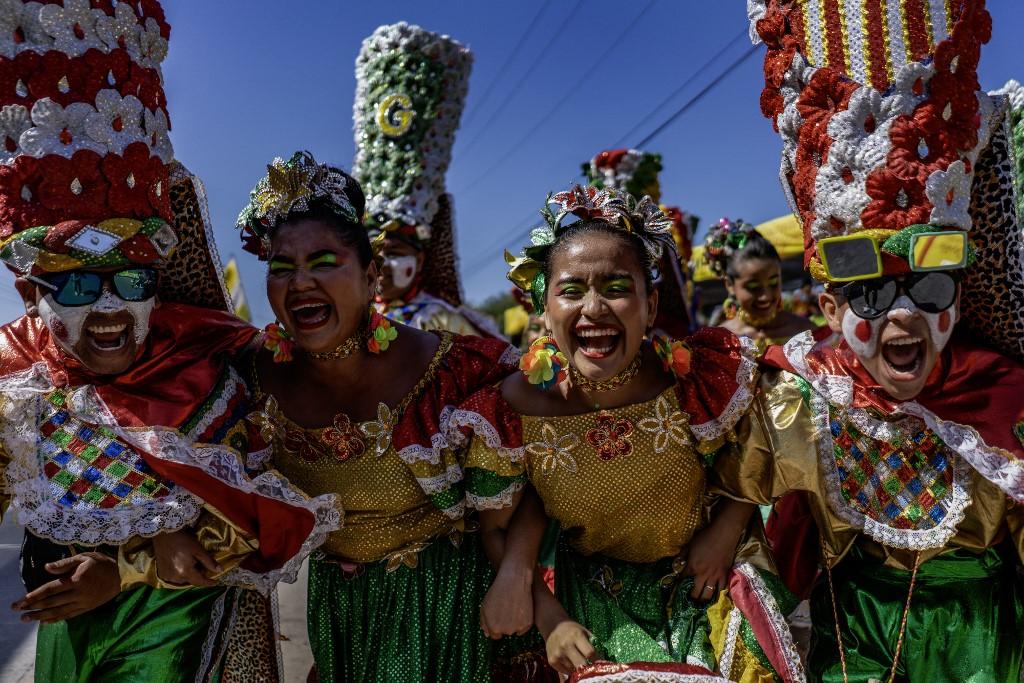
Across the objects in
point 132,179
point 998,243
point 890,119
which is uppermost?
point 132,179

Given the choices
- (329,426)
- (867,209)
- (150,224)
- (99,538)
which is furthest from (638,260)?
(99,538)

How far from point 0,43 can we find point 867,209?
7.90 feet

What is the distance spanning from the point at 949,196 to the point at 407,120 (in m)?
3.56

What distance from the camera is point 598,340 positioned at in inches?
100

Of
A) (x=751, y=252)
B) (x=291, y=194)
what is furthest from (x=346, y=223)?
(x=751, y=252)

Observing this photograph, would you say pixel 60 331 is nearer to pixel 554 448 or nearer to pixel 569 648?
pixel 554 448

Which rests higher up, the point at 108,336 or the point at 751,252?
the point at 751,252

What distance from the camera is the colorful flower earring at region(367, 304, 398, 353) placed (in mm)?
2918

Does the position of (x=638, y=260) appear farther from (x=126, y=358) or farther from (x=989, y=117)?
(x=126, y=358)

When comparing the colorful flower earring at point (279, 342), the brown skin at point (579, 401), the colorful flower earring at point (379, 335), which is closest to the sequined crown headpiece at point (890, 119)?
the brown skin at point (579, 401)

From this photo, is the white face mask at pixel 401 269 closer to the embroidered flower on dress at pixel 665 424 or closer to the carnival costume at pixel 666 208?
the carnival costume at pixel 666 208

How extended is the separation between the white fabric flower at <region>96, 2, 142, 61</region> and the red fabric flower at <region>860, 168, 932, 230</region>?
2.14 metres

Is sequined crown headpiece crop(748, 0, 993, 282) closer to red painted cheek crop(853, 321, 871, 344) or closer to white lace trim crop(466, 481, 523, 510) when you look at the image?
red painted cheek crop(853, 321, 871, 344)

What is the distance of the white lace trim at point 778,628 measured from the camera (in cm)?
239
